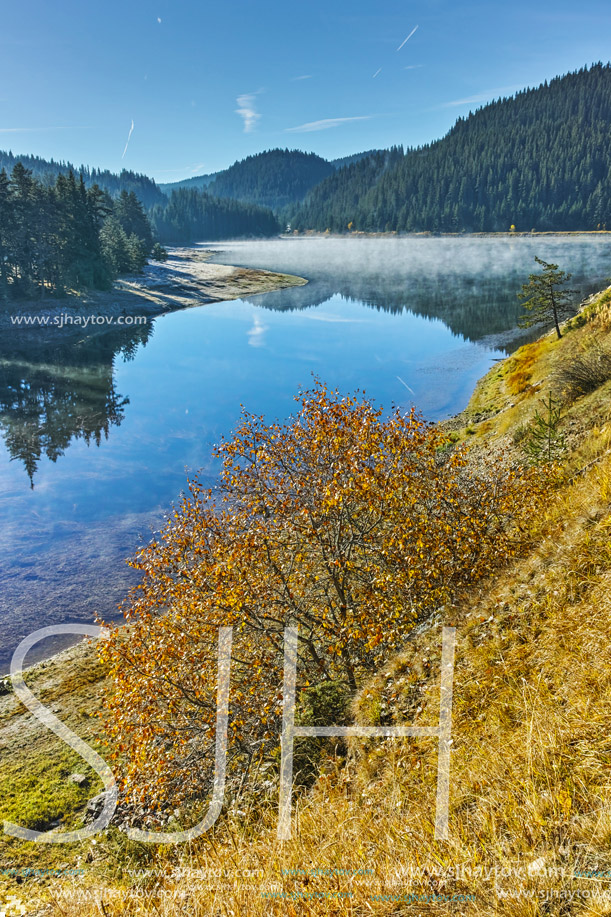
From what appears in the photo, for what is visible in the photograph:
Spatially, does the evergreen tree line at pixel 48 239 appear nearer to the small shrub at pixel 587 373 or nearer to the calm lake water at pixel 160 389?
the calm lake water at pixel 160 389

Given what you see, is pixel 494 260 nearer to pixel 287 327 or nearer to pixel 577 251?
pixel 577 251

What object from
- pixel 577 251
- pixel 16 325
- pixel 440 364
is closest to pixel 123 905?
pixel 440 364

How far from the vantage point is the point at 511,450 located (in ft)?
71.4

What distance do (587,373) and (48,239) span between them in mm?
84109

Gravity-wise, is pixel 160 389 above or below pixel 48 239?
below

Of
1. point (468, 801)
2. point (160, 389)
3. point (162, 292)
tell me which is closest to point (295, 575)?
point (468, 801)

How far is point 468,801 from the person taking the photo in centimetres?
522

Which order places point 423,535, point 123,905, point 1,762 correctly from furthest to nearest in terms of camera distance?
point 1,762, point 423,535, point 123,905

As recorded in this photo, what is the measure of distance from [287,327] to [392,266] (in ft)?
264

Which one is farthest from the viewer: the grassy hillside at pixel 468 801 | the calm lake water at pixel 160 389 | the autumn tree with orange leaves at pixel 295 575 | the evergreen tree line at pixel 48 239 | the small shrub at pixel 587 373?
the evergreen tree line at pixel 48 239

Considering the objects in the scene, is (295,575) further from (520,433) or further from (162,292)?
(162,292)

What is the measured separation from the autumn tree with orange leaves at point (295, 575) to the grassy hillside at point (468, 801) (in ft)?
3.06

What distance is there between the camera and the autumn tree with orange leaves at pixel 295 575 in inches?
383

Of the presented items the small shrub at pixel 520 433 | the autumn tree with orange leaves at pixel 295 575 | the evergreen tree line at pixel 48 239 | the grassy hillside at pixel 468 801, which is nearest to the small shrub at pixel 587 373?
the small shrub at pixel 520 433
